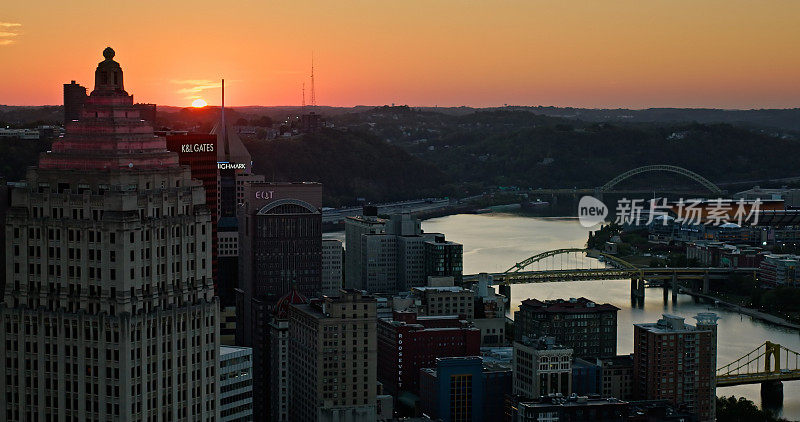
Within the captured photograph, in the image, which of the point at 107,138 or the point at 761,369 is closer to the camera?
the point at 107,138

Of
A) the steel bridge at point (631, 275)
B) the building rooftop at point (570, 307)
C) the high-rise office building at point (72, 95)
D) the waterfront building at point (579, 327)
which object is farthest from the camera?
the steel bridge at point (631, 275)

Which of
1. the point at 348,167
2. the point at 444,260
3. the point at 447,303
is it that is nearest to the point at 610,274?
the point at 444,260

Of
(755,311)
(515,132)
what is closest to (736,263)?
(755,311)

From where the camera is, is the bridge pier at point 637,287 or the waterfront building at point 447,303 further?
the bridge pier at point 637,287

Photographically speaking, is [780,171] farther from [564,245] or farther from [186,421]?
[186,421]

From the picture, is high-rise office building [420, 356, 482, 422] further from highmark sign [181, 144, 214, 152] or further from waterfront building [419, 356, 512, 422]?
highmark sign [181, 144, 214, 152]

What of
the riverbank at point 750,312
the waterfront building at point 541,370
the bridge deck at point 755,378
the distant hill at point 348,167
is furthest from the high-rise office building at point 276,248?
the distant hill at point 348,167

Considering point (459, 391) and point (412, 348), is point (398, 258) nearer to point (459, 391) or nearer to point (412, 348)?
point (412, 348)

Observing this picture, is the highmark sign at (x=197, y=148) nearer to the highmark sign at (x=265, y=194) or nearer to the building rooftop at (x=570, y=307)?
the highmark sign at (x=265, y=194)
